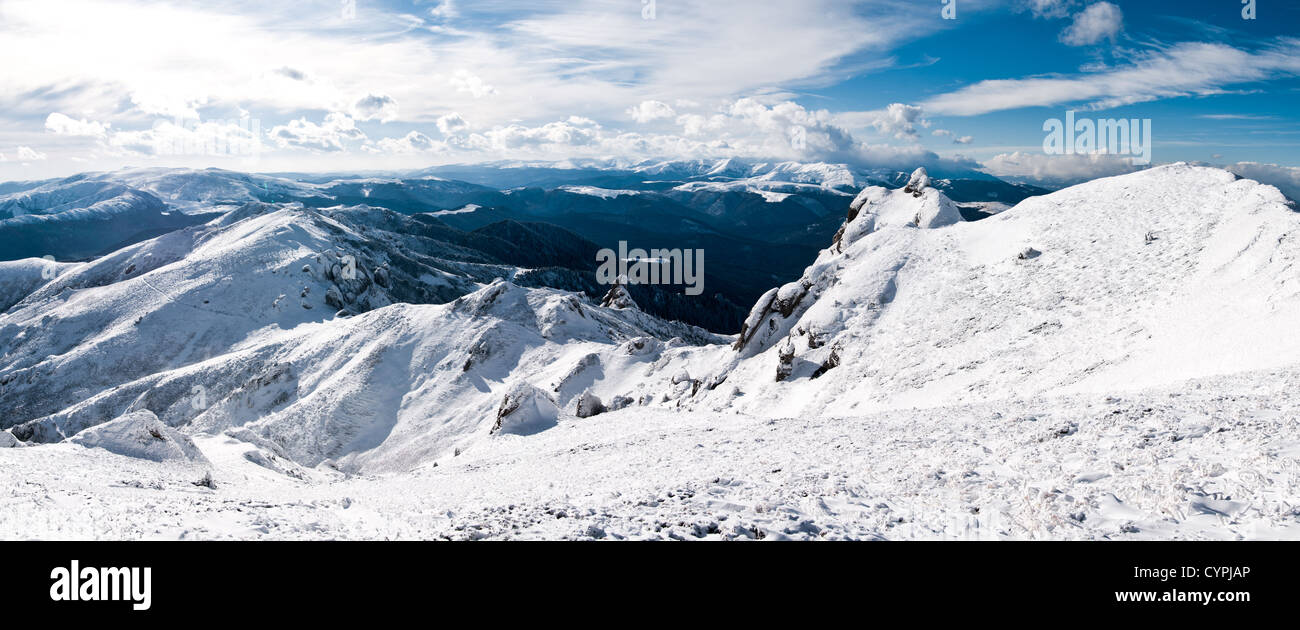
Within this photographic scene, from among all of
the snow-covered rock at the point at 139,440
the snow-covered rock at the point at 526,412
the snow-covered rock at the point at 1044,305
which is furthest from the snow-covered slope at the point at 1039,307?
the snow-covered rock at the point at 139,440

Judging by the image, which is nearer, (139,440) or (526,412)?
(139,440)

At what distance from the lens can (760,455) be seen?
18234 mm

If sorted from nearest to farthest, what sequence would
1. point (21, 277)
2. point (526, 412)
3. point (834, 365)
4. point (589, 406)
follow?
point (834, 365)
point (526, 412)
point (589, 406)
point (21, 277)

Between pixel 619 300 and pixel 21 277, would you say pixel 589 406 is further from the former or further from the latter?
pixel 21 277

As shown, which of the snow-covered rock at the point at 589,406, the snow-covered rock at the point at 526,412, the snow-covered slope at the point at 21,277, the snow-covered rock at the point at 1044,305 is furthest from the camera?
the snow-covered slope at the point at 21,277

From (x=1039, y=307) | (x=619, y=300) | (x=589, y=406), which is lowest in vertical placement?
(x=619, y=300)

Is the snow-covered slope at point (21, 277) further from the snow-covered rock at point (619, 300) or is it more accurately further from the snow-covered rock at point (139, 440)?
the snow-covered rock at point (139, 440)

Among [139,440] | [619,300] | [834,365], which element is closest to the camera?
[139,440]

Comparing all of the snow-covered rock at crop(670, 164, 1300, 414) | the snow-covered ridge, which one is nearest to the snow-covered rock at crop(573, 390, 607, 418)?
the snow-covered ridge

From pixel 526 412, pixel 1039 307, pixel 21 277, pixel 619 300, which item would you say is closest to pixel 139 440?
pixel 526 412

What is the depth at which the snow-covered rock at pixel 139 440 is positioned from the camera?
29.5m

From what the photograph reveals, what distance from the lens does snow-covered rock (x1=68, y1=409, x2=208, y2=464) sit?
96.9 feet

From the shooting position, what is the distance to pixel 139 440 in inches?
1198
